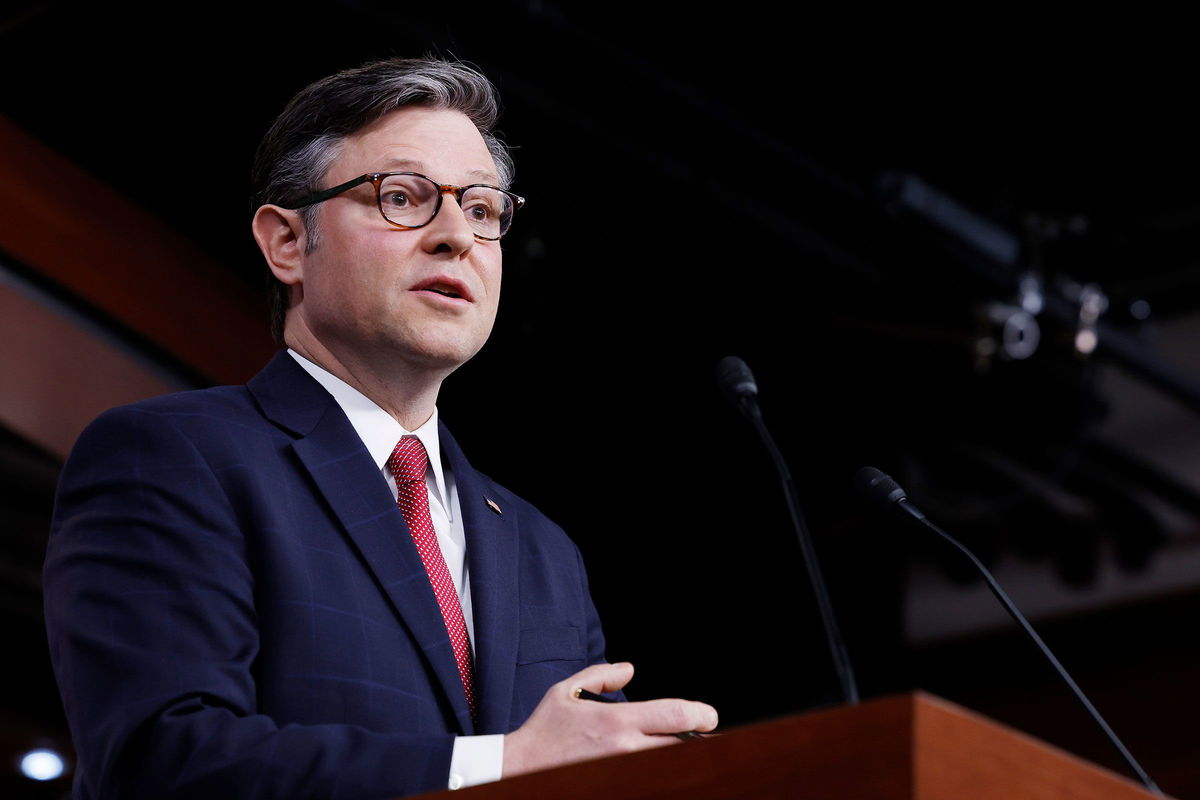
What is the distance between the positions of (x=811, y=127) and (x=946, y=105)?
0.42 m

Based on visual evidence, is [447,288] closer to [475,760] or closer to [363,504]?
[363,504]

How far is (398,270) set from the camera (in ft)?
4.75

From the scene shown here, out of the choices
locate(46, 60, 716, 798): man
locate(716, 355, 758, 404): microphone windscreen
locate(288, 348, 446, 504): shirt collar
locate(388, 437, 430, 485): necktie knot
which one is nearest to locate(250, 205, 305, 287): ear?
locate(46, 60, 716, 798): man

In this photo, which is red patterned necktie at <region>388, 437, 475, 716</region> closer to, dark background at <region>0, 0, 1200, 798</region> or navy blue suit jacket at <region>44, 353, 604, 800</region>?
navy blue suit jacket at <region>44, 353, 604, 800</region>

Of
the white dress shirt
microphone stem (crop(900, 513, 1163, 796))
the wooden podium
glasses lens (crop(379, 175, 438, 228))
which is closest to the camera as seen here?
the wooden podium

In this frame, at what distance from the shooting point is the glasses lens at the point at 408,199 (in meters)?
1.48

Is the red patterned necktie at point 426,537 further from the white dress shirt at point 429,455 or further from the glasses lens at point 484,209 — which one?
the glasses lens at point 484,209

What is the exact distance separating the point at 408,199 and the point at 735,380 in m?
0.44

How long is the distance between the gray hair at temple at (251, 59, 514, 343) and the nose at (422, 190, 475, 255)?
154mm

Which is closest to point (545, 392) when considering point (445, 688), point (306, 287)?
point (306, 287)

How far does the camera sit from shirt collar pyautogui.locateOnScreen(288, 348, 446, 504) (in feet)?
4.61

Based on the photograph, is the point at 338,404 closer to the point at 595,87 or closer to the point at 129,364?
the point at 595,87

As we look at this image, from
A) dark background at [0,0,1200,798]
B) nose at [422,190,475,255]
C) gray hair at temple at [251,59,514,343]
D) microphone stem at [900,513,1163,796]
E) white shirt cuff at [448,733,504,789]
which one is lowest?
white shirt cuff at [448,733,504,789]

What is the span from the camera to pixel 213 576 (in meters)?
1.11
